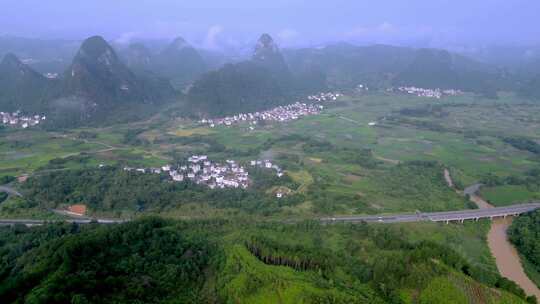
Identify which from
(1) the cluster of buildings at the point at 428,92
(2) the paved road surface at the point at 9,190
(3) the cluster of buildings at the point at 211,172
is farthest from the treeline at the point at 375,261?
(1) the cluster of buildings at the point at 428,92

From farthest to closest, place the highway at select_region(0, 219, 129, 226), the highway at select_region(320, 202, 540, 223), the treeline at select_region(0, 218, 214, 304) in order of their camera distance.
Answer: the highway at select_region(320, 202, 540, 223), the highway at select_region(0, 219, 129, 226), the treeline at select_region(0, 218, 214, 304)

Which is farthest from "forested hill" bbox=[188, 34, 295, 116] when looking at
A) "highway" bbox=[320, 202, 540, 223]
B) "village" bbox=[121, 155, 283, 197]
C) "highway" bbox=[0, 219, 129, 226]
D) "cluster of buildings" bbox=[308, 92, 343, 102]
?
"highway" bbox=[320, 202, 540, 223]

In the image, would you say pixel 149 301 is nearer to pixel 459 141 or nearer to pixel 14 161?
pixel 14 161

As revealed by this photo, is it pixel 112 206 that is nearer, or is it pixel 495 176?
pixel 112 206

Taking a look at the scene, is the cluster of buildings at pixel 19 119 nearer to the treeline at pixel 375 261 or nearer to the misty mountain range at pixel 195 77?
the misty mountain range at pixel 195 77

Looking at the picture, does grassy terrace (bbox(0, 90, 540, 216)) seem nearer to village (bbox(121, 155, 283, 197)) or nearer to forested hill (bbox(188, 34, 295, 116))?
village (bbox(121, 155, 283, 197))

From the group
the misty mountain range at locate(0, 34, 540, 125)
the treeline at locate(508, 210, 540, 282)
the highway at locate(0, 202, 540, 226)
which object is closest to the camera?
the treeline at locate(508, 210, 540, 282)

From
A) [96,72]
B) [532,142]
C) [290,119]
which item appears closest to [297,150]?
[290,119]
